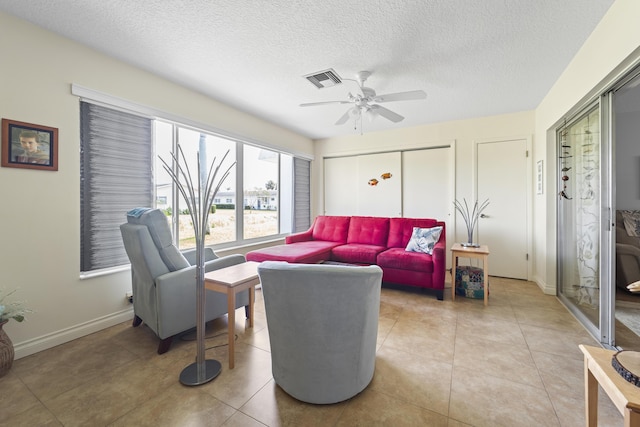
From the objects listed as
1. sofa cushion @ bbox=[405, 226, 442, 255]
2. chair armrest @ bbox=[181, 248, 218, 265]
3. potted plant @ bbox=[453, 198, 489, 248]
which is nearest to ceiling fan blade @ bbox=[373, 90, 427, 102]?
sofa cushion @ bbox=[405, 226, 442, 255]

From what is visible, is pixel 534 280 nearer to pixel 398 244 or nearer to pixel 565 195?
pixel 565 195

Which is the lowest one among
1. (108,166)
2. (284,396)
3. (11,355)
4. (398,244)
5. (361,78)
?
(284,396)

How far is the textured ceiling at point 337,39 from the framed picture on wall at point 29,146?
2.68ft

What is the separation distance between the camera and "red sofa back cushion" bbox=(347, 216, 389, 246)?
165 inches

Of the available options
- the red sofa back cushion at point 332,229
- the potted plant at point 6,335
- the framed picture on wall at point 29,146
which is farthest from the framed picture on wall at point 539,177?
the potted plant at point 6,335

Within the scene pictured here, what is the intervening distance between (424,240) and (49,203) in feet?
12.7

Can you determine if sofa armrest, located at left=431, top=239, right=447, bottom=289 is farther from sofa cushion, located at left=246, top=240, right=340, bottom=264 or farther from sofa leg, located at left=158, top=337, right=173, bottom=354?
sofa leg, located at left=158, top=337, right=173, bottom=354

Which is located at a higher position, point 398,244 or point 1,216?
point 1,216

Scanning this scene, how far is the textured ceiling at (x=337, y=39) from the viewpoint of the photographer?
1.88 meters

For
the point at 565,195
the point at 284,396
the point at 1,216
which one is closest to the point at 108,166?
the point at 1,216

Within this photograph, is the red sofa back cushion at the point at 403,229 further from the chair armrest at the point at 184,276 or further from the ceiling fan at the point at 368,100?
the chair armrest at the point at 184,276

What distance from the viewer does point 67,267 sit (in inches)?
88.9

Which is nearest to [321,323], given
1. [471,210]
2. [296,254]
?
[296,254]

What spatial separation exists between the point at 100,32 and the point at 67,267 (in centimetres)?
197
